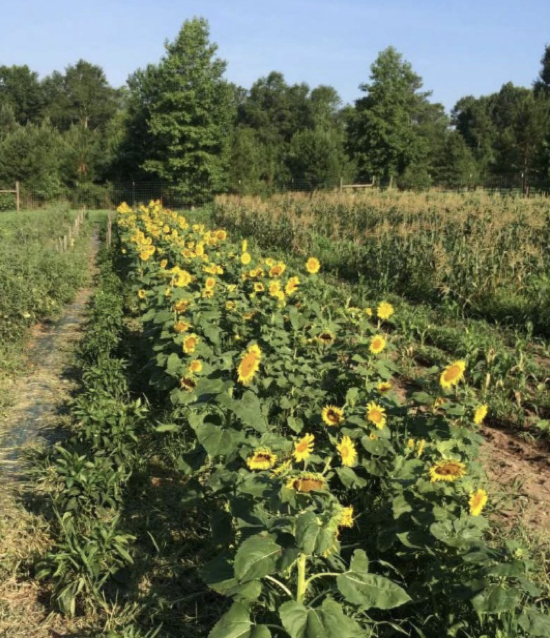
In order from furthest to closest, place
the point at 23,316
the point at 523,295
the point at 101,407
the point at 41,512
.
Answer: the point at 523,295
the point at 23,316
the point at 101,407
the point at 41,512

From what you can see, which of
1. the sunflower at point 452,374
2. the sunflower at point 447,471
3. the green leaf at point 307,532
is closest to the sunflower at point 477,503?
the sunflower at point 447,471

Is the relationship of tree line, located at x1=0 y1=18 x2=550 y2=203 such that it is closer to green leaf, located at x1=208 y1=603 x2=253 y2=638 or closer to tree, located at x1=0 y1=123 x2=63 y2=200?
tree, located at x1=0 y1=123 x2=63 y2=200

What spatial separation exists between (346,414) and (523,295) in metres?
5.34

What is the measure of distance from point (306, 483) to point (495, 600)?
2.13 feet

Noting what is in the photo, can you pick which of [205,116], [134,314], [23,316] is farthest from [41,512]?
[205,116]

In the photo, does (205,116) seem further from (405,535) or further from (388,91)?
(405,535)

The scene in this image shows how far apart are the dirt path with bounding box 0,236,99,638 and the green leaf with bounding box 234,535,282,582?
131 centimetres

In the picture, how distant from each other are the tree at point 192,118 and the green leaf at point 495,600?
3350 centimetres

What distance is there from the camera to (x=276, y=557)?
1703 mm

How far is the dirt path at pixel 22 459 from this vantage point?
8.58ft

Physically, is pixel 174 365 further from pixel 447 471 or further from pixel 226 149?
pixel 226 149

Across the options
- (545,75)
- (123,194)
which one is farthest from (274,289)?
(545,75)

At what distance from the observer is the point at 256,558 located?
169 cm

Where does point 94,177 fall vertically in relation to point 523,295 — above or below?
above
